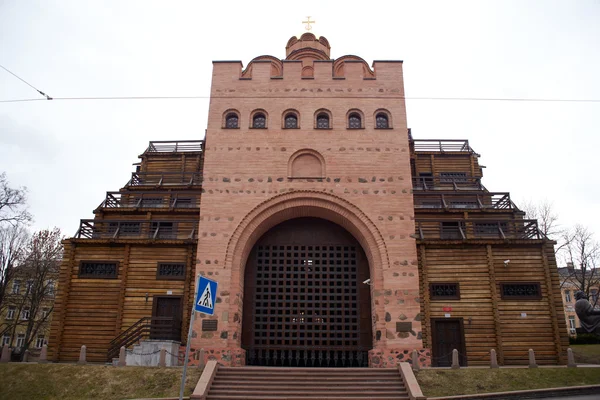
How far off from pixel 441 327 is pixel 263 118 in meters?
11.1

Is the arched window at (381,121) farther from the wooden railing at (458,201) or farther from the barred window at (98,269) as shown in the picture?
the barred window at (98,269)

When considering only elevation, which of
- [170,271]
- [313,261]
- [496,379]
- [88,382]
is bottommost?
[88,382]

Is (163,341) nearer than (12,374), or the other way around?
(12,374)

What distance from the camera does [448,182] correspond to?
26359 mm

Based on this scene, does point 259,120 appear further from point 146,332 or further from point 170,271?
point 146,332

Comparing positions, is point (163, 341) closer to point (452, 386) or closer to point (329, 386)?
point (329, 386)

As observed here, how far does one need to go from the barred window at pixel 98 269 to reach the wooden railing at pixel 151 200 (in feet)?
18.0

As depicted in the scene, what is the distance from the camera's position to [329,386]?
13453 millimetres

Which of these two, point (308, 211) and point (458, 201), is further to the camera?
point (458, 201)

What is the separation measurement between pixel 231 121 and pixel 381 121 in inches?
250

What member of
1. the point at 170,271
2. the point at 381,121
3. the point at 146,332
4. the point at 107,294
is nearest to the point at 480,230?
the point at 381,121

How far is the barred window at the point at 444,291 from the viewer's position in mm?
17688

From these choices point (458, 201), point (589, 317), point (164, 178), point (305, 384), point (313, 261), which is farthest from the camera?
point (164, 178)

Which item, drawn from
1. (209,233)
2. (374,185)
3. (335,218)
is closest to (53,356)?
(209,233)
